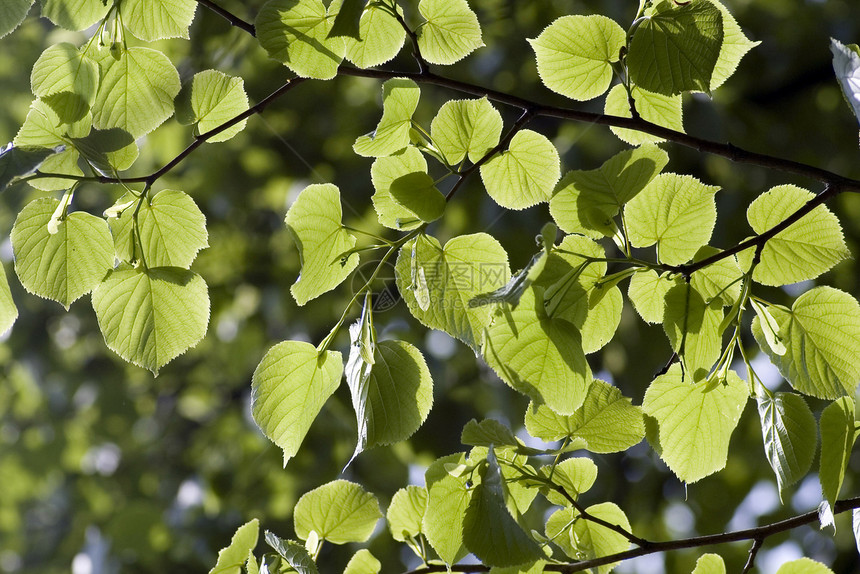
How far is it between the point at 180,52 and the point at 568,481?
6.55 ft

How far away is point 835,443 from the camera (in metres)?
0.38

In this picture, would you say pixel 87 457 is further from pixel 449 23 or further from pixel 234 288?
pixel 449 23

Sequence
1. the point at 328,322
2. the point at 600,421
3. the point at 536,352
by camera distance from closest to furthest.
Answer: the point at 536,352, the point at 600,421, the point at 328,322

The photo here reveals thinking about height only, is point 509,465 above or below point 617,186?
below

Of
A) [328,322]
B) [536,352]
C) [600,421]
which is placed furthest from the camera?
[328,322]

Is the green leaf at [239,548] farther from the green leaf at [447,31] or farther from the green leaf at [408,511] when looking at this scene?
the green leaf at [447,31]

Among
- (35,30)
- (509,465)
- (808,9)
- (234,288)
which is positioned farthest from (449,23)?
(35,30)

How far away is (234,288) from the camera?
221 cm

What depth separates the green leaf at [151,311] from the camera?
0.43 metres

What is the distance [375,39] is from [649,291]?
0.21 m

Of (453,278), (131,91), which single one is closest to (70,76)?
(131,91)

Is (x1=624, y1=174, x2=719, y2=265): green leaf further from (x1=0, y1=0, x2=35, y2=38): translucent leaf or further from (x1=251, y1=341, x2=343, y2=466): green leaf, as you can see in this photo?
(x1=0, y1=0, x2=35, y2=38): translucent leaf

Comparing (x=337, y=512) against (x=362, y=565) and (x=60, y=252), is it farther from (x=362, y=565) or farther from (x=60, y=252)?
(x=60, y=252)

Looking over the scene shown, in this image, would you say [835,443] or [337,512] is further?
[337,512]
